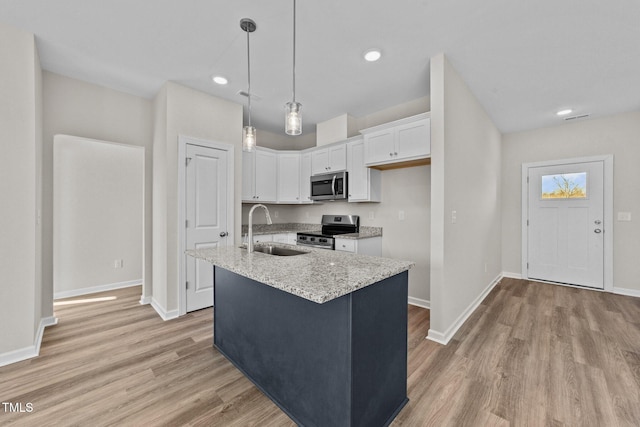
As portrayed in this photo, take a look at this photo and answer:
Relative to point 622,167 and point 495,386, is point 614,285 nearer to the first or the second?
point 622,167

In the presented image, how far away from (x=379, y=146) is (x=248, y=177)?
2.01m

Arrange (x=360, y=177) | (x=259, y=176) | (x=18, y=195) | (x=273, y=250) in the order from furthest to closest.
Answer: (x=259, y=176) → (x=360, y=177) → (x=273, y=250) → (x=18, y=195)

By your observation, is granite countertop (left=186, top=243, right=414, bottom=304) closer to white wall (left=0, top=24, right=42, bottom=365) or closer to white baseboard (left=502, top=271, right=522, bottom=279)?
white wall (left=0, top=24, right=42, bottom=365)

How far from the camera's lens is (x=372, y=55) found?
8.26ft

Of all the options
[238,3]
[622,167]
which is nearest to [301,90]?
[238,3]

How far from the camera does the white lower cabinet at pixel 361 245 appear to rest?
3541 millimetres

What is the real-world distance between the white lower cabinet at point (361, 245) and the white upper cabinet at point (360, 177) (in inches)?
22.8

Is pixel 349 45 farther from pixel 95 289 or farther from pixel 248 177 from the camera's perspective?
pixel 95 289

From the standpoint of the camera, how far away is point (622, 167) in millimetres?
3934

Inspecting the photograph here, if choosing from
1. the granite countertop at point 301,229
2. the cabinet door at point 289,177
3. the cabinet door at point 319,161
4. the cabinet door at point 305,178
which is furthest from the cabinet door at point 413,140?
the cabinet door at point 289,177

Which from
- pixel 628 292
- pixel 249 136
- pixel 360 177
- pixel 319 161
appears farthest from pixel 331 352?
pixel 628 292

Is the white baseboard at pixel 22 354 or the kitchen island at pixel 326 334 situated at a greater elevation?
the kitchen island at pixel 326 334

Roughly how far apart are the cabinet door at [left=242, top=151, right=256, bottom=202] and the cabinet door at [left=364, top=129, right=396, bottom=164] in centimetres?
178

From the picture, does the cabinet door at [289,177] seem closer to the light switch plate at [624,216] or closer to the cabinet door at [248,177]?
the cabinet door at [248,177]
